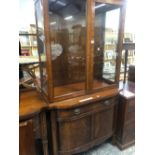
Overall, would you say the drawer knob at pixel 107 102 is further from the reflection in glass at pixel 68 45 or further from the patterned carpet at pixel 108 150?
the patterned carpet at pixel 108 150

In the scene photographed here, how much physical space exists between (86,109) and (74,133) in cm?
29

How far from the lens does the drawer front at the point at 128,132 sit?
184 centimetres

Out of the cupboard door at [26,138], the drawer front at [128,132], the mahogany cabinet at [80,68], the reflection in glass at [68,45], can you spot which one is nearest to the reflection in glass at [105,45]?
the mahogany cabinet at [80,68]

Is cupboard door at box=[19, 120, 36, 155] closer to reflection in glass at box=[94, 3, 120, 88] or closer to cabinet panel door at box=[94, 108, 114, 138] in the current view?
cabinet panel door at box=[94, 108, 114, 138]

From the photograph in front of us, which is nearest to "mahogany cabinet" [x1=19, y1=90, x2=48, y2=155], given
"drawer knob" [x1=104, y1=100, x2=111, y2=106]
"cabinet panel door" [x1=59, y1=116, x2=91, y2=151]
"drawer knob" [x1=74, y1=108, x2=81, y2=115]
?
"cabinet panel door" [x1=59, y1=116, x2=91, y2=151]

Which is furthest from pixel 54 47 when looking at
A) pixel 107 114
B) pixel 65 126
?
pixel 107 114

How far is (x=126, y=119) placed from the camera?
1.79m

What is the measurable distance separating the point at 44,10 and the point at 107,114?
1.26 meters

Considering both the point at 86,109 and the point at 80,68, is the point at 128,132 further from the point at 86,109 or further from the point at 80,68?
the point at 80,68

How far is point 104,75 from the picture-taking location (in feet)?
6.30

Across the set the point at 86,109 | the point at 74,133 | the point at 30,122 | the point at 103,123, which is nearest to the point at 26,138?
the point at 30,122

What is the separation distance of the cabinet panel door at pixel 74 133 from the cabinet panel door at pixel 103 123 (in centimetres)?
10
